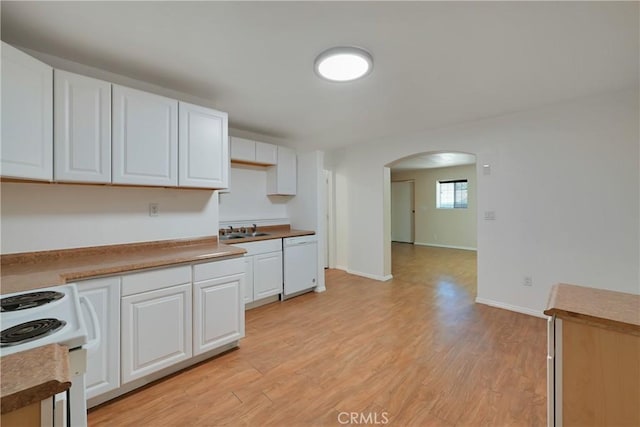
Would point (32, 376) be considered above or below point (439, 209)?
below

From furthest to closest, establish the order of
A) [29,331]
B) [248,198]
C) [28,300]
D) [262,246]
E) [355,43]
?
[248,198] < [262,246] < [355,43] < [28,300] < [29,331]

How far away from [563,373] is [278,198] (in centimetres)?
371

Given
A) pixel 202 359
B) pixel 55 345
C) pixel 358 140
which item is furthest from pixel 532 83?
pixel 202 359

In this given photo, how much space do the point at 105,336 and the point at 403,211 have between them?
8037 millimetres

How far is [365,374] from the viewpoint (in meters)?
1.98

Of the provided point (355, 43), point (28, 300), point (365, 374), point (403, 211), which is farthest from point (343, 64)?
point (403, 211)

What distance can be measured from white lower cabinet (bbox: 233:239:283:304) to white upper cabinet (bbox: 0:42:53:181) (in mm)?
1827

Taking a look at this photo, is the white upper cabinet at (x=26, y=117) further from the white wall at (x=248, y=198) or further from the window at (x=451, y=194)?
the window at (x=451, y=194)

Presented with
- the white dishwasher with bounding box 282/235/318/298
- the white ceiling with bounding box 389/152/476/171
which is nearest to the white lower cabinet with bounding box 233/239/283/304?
the white dishwasher with bounding box 282/235/318/298

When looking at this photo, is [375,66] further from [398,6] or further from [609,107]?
[609,107]

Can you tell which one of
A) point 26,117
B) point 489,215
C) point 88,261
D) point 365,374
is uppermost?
point 26,117

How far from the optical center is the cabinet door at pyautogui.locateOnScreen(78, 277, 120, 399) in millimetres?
1586

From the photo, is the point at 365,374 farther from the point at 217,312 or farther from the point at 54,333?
the point at 54,333

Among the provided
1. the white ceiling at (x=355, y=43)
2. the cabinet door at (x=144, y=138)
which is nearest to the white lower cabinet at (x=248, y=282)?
the cabinet door at (x=144, y=138)
